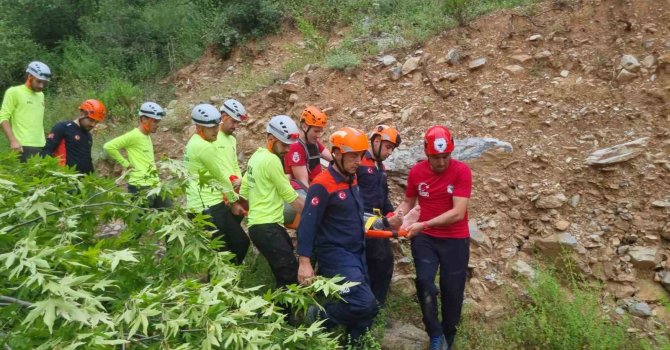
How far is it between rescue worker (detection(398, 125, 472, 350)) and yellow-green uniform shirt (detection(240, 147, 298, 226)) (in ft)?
3.69

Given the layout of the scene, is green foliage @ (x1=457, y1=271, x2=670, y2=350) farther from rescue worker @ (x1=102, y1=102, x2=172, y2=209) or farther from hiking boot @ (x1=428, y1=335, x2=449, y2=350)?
rescue worker @ (x1=102, y1=102, x2=172, y2=209)

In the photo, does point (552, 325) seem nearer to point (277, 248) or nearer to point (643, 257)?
point (643, 257)

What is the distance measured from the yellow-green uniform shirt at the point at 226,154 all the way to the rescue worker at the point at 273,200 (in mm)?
521

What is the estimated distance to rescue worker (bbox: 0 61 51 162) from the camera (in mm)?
6711

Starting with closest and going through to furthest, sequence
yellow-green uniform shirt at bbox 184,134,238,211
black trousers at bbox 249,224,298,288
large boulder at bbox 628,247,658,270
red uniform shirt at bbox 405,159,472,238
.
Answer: red uniform shirt at bbox 405,159,472,238 < black trousers at bbox 249,224,298,288 < yellow-green uniform shirt at bbox 184,134,238,211 < large boulder at bbox 628,247,658,270

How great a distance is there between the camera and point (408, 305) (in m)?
5.52

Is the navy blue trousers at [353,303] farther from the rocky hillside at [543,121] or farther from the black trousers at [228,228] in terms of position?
the rocky hillside at [543,121]

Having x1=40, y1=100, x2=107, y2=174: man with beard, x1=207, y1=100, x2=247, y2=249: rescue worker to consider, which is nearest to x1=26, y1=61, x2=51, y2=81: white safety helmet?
x1=40, y1=100, x2=107, y2=174: man with beard

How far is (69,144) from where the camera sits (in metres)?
6.53

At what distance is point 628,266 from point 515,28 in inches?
165

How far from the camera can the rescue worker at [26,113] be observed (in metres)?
6.71

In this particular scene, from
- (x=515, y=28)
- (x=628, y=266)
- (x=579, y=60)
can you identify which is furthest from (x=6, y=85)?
(x=628, y=266)

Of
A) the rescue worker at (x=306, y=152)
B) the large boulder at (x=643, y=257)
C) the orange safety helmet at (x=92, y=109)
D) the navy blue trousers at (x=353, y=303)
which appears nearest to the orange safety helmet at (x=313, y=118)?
the rescue worker at (x=306, y=152)

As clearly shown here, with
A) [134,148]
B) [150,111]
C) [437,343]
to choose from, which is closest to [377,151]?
[437,343]
